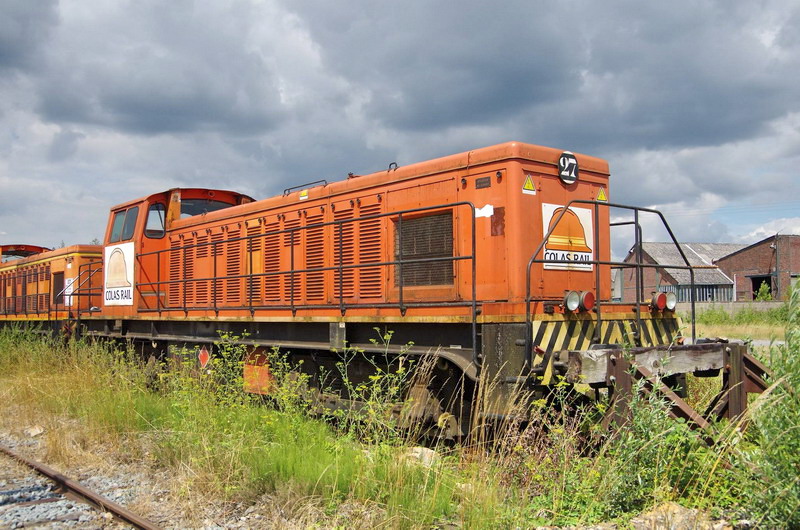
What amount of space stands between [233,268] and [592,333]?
5952 millimetres

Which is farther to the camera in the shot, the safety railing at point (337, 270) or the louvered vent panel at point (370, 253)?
the louvered vent panel at point (370, 253)

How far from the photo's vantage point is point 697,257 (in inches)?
2160

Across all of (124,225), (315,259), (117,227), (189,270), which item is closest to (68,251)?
(117,227)

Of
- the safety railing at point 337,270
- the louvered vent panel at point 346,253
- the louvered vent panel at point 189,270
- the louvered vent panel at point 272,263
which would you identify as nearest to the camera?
the safety railing at point 337,270

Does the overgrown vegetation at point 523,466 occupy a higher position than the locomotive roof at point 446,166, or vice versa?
the locomotive roof at point 446,166

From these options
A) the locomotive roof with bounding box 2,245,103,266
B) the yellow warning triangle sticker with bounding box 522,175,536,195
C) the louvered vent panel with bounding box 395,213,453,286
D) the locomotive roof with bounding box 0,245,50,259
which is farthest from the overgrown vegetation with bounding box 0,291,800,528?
the locomotive roof with bounding box 0,245,50,259

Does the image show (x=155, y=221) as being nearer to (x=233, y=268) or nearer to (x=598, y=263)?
(x=233, y=268)

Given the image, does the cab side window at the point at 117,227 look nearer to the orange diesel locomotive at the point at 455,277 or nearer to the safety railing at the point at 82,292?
the safety railing at the point at 82,292

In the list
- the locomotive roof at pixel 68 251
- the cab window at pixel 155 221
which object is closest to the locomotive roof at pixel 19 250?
the locomotive roof at pixel 68 251

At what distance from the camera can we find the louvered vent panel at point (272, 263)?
9336 millimetres

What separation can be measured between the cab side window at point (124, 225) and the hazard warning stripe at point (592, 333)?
811 centimetres

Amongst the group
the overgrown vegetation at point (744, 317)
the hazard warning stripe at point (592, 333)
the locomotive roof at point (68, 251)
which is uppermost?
the locomotive roof at point (68, 251)

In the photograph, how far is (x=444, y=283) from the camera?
7.12m

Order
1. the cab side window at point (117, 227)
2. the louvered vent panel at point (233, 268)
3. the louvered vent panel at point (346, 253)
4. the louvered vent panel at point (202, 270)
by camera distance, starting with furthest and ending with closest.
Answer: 1. the cab side window at point (117, 227)
2. the louvered vent panel at point (202, 270)
3. the louvered vent panel at point (233, 268)
4. the louvered vent panel at point (346, 253)
